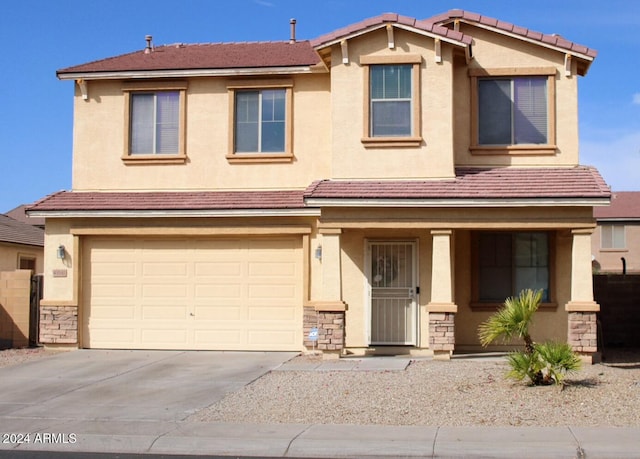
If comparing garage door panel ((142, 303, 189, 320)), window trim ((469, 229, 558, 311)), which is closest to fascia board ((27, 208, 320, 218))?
garage door panel ((142, 303, 189, 320))

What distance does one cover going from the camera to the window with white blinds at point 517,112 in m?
17.9

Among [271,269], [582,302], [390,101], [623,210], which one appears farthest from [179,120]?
[623,210]

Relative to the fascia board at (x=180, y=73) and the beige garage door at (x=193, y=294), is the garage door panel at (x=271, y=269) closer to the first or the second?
the beige garage door at (x=193, y=294)

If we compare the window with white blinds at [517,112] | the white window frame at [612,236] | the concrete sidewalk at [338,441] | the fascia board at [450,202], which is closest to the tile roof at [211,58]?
the fascia board at [450,202]

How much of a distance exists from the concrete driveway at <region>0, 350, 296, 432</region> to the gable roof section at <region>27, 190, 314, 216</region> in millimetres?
3066

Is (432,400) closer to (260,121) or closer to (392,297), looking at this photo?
(392,297)

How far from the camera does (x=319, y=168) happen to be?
1866 cm

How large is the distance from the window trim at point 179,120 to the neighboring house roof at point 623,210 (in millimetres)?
25495

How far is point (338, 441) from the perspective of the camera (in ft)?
32.9

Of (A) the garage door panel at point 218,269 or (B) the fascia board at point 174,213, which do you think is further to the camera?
(A) the garage door panel at point 218,269

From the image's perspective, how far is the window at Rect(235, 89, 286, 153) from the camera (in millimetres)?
18844

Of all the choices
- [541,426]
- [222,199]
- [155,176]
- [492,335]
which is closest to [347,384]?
[492,335]

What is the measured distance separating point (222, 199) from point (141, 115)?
2.90 metres

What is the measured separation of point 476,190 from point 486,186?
309 millimetres
